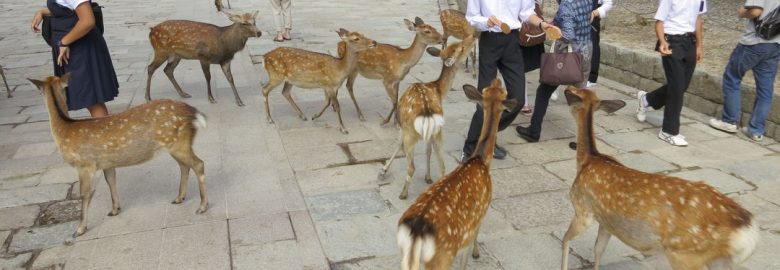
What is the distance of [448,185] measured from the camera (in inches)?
109

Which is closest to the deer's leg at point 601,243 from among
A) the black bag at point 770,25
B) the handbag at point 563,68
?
the handbag at point 563,68

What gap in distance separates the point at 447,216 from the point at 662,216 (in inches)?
41.0

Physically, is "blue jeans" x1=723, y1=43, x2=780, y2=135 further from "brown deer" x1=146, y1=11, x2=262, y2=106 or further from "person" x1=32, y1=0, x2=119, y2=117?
"person" x1=32, y1=0, x2=119, y2=117

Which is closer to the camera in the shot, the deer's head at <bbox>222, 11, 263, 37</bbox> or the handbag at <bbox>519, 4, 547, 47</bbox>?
the handbag at <bbox>519, 4, 547, 47</bbox>

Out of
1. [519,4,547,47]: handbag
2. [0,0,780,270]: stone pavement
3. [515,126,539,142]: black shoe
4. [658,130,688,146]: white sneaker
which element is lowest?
[0,0,780,270]: stone pavement

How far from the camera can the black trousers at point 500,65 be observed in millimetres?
A: 4586

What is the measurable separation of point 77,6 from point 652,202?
14.0 feet

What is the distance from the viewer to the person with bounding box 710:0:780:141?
5276 mm

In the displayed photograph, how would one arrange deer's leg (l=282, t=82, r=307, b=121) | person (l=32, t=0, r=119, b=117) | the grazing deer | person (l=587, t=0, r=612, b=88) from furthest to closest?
the grazing deer → deer's leg (l=282, t=82, r=307, b=121) → person (l=587, t=0, r=612, b=88) → person (l=32, t=0, r=119, b=117)

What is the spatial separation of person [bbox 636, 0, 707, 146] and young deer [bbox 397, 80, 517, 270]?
9.96ft

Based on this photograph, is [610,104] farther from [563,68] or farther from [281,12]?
[281,12]

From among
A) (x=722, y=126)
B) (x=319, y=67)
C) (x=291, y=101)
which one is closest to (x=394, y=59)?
(x=319, y=67)

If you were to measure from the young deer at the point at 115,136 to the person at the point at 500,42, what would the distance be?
7.49 feet

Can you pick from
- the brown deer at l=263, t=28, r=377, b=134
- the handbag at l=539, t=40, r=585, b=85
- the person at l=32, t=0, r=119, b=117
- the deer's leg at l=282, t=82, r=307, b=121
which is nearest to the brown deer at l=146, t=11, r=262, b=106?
the deer's leg at l=282, t=82, r=307, b=121
